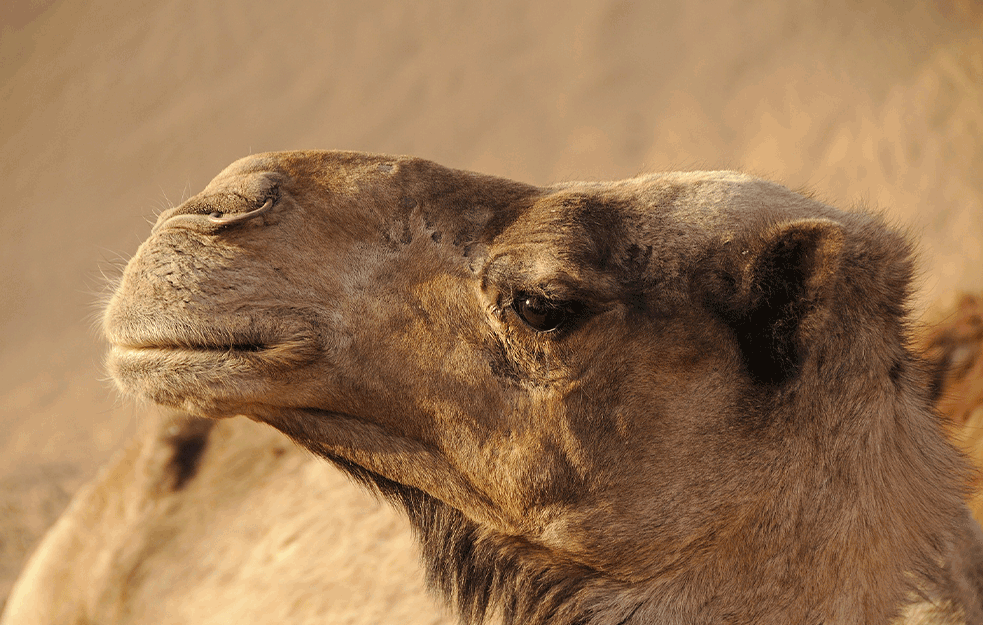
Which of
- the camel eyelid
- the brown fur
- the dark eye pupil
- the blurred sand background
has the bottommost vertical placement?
the brown fur

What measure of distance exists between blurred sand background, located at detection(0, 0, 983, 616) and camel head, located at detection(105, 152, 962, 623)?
521 cm

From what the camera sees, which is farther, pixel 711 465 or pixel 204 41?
pixel 204 41

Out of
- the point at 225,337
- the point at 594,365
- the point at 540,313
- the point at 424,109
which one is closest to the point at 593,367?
the point at 594,365

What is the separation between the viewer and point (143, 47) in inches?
443

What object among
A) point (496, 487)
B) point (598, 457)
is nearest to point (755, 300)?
point (598, 457)

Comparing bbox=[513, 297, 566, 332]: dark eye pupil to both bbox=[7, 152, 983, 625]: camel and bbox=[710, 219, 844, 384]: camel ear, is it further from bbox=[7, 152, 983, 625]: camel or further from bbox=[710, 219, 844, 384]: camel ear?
bbox=[710, 219, 844, 384]: camel ear

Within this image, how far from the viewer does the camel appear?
5.51ft

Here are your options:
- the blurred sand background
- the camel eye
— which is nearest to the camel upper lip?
the camel eye

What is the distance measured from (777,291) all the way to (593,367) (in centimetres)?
40

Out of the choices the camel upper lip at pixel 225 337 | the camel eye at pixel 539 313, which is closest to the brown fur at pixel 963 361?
the camel eye at pixel 539 313

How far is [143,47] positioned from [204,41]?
2.77 ft

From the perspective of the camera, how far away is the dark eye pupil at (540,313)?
1.70 m

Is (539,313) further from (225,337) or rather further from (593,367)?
(225,337)

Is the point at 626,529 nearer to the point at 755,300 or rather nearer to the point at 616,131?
the point at 755,300
